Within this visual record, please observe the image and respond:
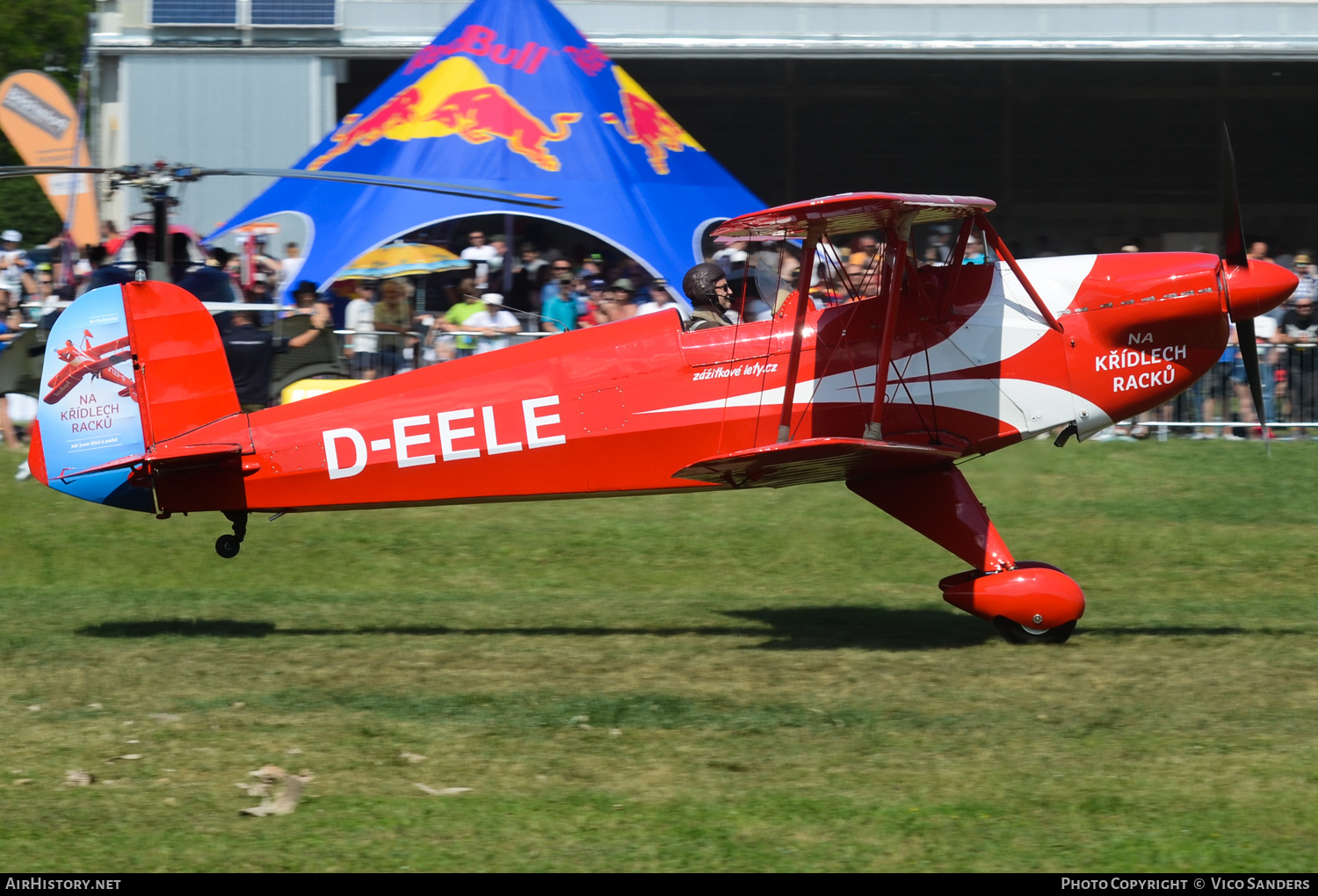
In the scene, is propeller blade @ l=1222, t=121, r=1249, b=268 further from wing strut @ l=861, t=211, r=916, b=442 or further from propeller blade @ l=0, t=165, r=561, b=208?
propeller blade @ l=0, t=165, r=561, b=208

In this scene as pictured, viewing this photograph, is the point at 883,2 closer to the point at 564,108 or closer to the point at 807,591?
the point at 564,108

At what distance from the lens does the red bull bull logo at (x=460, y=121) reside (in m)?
17.3

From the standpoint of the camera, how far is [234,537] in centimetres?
886

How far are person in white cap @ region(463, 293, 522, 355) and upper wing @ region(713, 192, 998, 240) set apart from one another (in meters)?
6.19

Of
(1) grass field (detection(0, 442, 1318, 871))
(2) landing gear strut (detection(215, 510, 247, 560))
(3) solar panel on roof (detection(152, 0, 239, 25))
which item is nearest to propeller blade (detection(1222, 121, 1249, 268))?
(1) grass field (detection(0, 442, 1318, 871))

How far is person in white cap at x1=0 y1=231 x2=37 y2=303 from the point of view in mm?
17319

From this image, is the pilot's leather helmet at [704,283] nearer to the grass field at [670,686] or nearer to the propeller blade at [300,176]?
the propeller blade at [300,176]

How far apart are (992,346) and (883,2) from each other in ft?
54.0

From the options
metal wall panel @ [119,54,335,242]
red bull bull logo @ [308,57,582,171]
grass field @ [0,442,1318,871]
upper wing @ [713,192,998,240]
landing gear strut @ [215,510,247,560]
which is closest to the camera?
grass field @ [0,442,1318,871]

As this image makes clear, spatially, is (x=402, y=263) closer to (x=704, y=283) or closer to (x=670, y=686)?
(x=704, y=283)

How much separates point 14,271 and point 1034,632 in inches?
571

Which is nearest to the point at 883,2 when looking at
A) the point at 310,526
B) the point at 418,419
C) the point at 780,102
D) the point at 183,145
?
the point at 780,102

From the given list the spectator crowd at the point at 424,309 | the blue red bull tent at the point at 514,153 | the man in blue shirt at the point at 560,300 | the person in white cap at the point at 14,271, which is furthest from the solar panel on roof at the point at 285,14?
the man in blue shirt at the point at 560,300

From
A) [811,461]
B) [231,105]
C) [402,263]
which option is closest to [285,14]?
[231,105]
